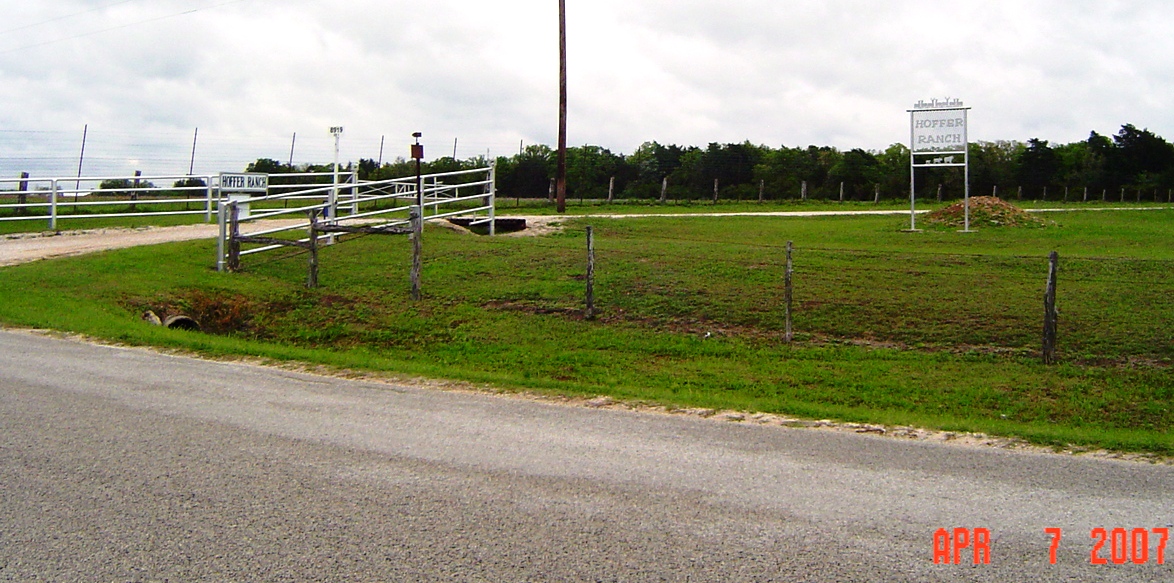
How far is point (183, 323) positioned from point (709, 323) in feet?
25.2

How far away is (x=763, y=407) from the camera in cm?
920

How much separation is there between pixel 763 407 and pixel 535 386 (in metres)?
2.36

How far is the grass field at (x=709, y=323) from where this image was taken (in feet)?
34.1

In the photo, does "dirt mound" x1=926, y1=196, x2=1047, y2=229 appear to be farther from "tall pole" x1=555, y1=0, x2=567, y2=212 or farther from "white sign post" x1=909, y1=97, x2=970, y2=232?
"tall pole" x1=555, y1=0, x2=567, y2=212

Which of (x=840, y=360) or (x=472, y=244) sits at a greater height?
A: (x=472, y=244)

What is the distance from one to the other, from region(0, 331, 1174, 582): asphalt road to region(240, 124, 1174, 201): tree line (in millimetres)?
49652

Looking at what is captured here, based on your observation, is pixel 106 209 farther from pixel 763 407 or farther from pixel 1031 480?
A: pixel 1031 480

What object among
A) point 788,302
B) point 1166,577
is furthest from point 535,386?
point 1166,577

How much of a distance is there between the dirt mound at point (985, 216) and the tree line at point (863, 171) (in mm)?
28616

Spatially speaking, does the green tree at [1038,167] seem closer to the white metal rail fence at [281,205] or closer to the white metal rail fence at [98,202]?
the white metal rail fence at [281,205]
